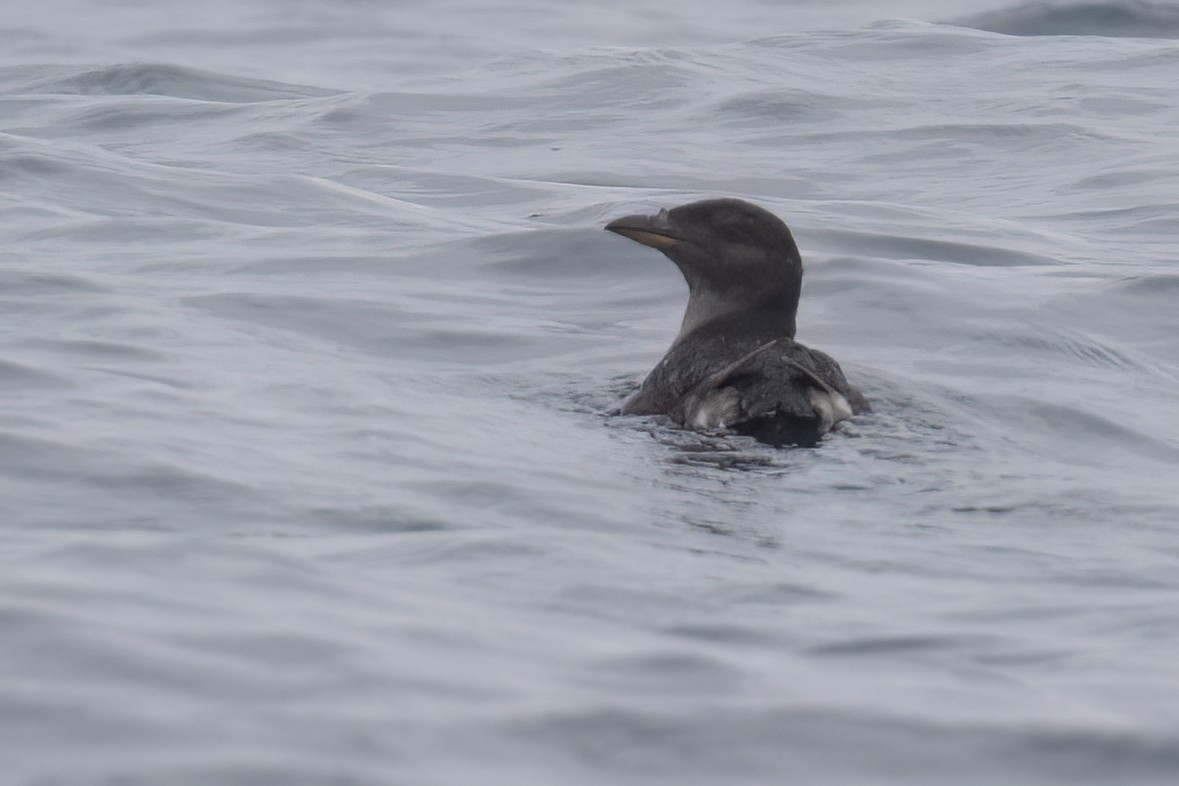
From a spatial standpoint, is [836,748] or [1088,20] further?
[1088,20]

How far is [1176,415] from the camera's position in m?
8.10

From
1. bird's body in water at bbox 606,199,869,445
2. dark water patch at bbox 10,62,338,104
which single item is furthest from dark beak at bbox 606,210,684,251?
dark water patch at bbox 10,62,338,104

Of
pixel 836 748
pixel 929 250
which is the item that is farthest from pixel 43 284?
pixel 836 748

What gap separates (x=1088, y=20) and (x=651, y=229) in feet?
49.8

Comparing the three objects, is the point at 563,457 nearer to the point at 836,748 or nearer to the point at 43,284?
the point at 836,748

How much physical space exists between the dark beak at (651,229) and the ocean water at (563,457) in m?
0.65

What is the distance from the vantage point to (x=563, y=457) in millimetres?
6707

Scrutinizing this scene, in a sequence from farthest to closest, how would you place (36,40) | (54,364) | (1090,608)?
1. (36,40)
2. (54,364)
3. (1090,608)

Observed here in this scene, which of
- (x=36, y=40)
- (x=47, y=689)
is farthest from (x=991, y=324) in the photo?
(x=36, y=40)

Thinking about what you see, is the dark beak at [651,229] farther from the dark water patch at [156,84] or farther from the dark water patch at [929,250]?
the dark water patch at [156,84]

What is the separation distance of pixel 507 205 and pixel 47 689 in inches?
372

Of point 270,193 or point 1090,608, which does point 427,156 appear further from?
point 1090,608

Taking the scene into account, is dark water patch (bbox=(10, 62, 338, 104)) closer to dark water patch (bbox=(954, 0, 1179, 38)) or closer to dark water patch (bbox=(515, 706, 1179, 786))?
dark water patch (bbox=(954, 0, 1179, 38))

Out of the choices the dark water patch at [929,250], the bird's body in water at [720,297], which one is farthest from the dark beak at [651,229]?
the dark water patch at [929,250]
